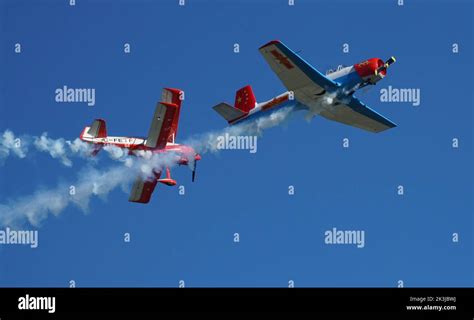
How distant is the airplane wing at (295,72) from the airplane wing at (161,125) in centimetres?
445

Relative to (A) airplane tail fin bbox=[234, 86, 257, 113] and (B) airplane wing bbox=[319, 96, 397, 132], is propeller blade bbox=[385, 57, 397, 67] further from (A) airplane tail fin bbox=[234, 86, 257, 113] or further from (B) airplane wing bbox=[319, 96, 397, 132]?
(A) airplane tail fin bbox=[234, 86, 257, 113]

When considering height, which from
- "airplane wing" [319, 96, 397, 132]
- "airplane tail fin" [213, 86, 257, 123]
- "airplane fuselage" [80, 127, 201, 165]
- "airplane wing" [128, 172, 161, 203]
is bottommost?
"airplane wing" [128, 172, 161, 203]

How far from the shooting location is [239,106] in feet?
141

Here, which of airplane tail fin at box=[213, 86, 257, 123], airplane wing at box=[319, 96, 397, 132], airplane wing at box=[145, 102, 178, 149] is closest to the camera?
airplane wing at box=[145, 102, 178, 149]

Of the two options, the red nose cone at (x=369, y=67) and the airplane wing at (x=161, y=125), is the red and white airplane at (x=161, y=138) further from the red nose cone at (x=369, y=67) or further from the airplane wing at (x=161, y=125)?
the red nose cone at (x=369, y=67)

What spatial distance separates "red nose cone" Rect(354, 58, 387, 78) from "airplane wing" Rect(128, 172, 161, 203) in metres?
9.99

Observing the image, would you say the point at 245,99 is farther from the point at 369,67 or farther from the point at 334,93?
the point at 369,67

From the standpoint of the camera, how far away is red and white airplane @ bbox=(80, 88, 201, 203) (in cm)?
3838

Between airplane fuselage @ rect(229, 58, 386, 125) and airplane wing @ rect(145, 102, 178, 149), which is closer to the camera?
airplane wing @ rect(145, 102, 178, 149)

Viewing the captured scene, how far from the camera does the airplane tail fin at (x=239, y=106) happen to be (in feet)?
140

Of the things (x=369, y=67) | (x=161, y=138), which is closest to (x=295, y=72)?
(x=369, y=67)

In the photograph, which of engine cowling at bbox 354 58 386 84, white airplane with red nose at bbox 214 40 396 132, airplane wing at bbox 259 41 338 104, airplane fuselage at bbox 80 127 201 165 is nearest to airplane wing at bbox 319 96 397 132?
white airplane with red nose at bbox 214 40 396 132
